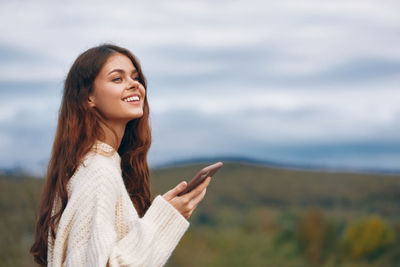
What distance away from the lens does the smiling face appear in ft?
10.00

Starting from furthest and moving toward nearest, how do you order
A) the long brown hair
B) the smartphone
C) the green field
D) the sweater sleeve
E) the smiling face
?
the green field < the smiling face < the long brown hair < the smartphone < the sweater sleeve

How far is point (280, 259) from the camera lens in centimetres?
2447

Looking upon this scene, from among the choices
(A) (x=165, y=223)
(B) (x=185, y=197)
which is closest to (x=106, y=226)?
(A) (x=165, y=223)

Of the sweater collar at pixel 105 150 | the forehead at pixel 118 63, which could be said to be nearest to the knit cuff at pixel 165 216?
the sweater collar at pixel 105 150

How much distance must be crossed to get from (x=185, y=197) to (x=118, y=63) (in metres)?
0.73

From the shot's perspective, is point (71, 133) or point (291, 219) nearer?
point (71, 133)

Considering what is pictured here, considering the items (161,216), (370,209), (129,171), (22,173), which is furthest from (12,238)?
(370,209)

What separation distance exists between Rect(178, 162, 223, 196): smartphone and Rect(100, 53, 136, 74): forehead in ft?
2.19

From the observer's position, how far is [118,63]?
312cm

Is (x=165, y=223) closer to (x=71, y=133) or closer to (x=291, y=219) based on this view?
(x=71, y=133)

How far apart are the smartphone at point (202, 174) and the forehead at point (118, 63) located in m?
0.67

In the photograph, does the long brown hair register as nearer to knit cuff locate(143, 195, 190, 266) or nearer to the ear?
the ear

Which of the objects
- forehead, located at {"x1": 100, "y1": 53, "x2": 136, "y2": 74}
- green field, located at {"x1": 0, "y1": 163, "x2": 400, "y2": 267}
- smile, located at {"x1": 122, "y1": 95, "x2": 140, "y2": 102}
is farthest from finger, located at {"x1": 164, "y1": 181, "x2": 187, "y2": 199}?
green field, located at {"x1": 0, "y1": 163, "x2": 400, "y2": 267}

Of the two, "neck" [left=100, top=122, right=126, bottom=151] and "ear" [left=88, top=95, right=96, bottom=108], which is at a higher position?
"ear" [left=88, top=95, right=96, bottom=108]
